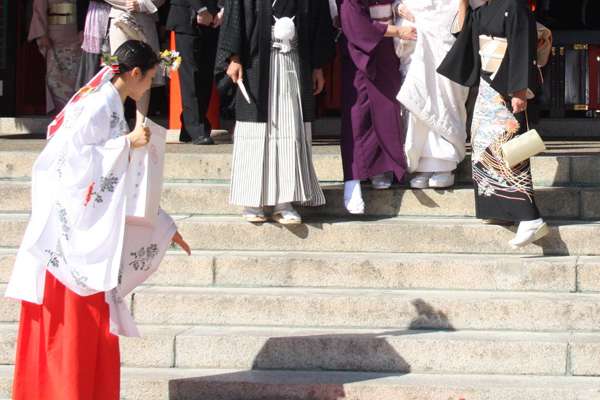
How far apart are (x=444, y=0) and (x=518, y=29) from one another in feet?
2.58

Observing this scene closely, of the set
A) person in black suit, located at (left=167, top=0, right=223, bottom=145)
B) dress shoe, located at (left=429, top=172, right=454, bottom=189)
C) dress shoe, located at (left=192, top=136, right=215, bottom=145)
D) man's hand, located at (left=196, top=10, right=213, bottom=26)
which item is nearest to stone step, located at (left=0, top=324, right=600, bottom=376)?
dress shoe, located at (left=429, top=172, right=454, bottom=189)

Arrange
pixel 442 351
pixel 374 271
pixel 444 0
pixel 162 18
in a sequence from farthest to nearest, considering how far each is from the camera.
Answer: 1. pixel 162 18
2. pixel 444 0
3. pixel 374 271
4. pixel 442 351

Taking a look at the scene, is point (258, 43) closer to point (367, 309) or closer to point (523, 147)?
point (523, 147)

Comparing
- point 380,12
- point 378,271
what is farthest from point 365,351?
point 380,12

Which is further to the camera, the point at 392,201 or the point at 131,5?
the point at 131,5

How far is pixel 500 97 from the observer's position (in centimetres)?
750

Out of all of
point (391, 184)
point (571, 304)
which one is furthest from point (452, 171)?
point (571, 304)

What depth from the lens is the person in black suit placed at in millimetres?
9727

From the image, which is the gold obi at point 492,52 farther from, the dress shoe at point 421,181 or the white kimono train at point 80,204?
the white kimono train at point 80,204

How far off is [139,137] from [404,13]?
2824 millimetres

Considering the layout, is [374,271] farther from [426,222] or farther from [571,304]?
[571,304]

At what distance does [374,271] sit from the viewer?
24.2ft

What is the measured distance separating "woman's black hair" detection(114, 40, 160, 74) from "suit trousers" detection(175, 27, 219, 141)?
12.8 feet

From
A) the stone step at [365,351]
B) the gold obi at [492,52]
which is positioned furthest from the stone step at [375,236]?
the gold obi at [492,52]
